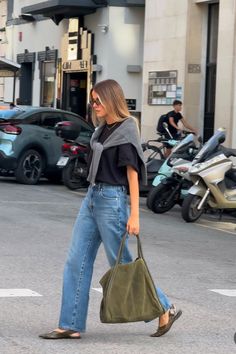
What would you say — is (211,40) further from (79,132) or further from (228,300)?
(228,300)

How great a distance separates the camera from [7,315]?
290 inches

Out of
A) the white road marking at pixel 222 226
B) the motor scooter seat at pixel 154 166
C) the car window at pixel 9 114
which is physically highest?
the car window at pixel 9 114

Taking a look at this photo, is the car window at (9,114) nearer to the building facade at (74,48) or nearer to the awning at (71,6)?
the building facade at (74,48)

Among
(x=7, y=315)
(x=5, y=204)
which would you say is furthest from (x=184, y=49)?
(x=7, y=315)

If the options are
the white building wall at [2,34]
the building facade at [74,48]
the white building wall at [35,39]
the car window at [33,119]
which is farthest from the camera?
the white building wall at [2,34]

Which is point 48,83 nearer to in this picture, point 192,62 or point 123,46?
point 123,46

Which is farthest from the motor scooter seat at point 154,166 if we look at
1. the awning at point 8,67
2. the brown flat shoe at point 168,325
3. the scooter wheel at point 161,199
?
the awning at point 8,67

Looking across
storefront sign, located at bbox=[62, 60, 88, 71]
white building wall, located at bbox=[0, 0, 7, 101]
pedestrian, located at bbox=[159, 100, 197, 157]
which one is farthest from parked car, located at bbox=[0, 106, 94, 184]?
white building wall, located at bbox=[0, 0, 7, 101]

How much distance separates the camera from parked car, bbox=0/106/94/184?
64.2 feet

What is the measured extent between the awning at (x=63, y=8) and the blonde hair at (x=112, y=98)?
23.5 m

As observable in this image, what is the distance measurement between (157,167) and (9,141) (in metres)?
4.21

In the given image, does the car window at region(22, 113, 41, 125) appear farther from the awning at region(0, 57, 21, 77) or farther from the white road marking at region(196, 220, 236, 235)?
the awning at region(0, 57, 21, 77)

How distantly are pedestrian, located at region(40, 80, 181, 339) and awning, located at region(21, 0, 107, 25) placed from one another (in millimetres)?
23571

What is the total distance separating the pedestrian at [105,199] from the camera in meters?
6.55
